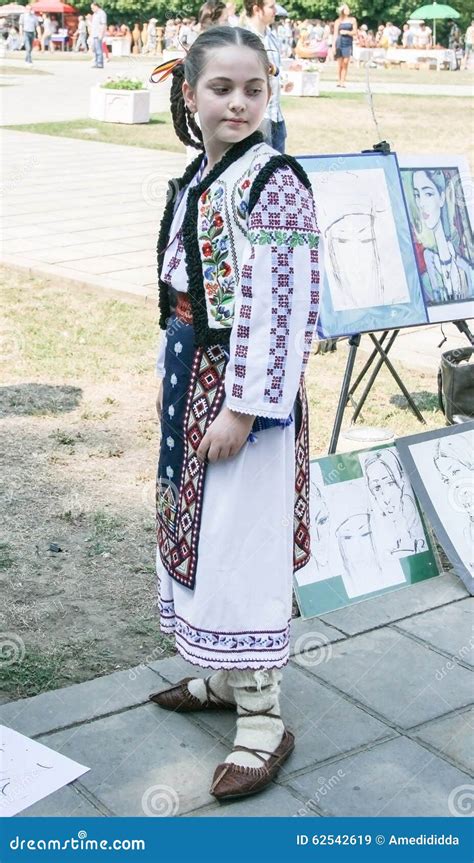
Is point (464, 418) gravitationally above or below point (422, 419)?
above

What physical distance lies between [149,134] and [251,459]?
16.8m

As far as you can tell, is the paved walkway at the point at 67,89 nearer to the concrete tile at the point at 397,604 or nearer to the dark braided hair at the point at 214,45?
the concrete tile at the point at 397,604

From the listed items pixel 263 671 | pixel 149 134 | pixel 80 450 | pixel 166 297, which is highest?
pixel 166 297

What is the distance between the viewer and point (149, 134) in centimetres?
1886

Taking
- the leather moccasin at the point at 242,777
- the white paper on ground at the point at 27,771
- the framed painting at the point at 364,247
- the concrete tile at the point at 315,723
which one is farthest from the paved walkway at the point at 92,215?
the white paper on ground at the point at 27,771

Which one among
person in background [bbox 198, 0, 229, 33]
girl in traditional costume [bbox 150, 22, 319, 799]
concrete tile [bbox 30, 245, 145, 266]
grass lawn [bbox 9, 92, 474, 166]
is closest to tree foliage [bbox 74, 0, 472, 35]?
grass lawn [bbox 9, 92, 474, 166]

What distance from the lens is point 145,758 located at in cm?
313

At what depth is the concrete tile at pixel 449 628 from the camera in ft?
12.5

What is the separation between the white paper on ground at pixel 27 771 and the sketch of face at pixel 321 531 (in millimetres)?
1346

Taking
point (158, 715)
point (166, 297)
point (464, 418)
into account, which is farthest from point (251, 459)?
point (464, 418)

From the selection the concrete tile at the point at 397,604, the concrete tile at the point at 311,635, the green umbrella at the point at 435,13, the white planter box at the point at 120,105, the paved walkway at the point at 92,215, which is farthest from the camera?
the green umbrella at the point at 435,13

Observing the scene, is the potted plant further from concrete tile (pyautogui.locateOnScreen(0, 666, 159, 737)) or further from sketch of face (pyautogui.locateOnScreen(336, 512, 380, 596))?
concrete tile (pyautogui.locateOnScreen(0, 666, 159, 737))
